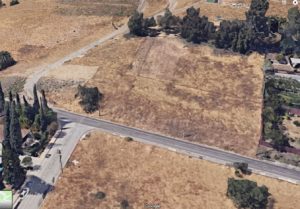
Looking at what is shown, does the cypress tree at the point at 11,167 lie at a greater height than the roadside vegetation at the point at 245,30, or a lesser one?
lesser

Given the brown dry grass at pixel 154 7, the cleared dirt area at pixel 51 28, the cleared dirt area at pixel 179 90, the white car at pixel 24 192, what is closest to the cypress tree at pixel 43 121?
the cleared dirt area at pixel 179 90

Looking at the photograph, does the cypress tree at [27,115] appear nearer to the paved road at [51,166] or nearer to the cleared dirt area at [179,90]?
the paved road at [51,166]

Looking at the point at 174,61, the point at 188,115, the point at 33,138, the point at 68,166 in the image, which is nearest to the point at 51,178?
the point at 68,166

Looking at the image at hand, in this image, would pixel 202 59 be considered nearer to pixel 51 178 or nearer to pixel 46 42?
pixel 46 42

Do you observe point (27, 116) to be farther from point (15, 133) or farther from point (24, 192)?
point (24, 192)

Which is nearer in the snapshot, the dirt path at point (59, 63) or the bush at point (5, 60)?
the dirt path at point (59, 63)

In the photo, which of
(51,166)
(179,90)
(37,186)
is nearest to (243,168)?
(179,90)
